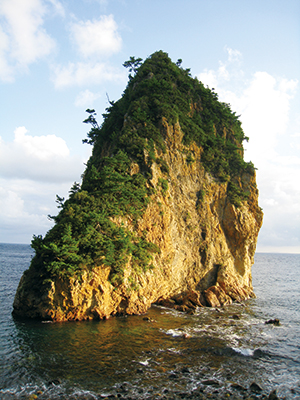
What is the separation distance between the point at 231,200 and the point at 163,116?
14.2 metres

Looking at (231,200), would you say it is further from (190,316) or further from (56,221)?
(56,221)

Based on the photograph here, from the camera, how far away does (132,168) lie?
29172mm

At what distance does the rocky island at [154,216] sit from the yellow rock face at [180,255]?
0.35ft

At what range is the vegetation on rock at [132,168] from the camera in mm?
22141

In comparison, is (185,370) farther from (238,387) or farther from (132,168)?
(132,168)

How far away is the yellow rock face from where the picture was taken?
68.5 ft

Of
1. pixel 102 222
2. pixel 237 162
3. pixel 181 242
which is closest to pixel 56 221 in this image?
pixel 102 222

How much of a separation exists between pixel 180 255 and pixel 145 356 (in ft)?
50.8

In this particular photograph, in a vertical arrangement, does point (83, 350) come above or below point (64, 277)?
below

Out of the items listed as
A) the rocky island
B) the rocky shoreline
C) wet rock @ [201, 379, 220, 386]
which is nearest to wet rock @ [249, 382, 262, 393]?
the rocky shoreline

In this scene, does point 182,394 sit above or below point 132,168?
below

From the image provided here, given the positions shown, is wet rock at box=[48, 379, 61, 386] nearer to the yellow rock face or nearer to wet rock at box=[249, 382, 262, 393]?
the yellow rock face

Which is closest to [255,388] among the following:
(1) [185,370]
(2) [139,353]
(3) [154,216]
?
(1) [185,370]

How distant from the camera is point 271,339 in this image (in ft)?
63.8
